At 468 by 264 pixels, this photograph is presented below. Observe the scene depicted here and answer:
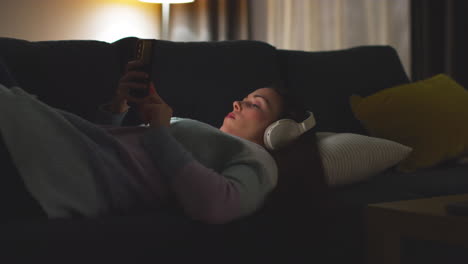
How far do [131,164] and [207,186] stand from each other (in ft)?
0.68

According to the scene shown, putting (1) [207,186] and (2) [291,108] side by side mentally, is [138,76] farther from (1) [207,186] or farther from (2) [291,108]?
(2) [291,108]

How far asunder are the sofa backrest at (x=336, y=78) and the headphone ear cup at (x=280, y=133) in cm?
62

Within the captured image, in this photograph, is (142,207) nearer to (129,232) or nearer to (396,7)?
(129,232)

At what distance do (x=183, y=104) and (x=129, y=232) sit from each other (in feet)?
2.83

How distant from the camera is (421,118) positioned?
2.04 meters

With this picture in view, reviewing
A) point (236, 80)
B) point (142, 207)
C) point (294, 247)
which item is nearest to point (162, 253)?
point (142, 207)

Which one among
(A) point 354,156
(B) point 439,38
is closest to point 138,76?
(A) point 354,156

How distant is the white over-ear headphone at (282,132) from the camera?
4.83 ft

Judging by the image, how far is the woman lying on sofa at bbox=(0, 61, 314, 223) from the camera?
3.74ft

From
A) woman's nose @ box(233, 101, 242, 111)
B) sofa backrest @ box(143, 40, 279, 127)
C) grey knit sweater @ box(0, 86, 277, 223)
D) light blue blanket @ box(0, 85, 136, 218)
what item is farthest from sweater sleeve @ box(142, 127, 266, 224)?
sofa backrest @ box(143, 40, 279, 127)

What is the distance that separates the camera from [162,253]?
3.58ft

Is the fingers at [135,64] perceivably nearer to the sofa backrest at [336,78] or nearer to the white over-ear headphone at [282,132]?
the white over-ear headphone at [282,132]

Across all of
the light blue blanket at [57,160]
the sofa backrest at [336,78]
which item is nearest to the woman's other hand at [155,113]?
the light blue blanket at [57,160]

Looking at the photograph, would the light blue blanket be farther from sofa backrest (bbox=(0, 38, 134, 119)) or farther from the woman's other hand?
sofa backrest (bbox=(0, 38, 134, 119))
